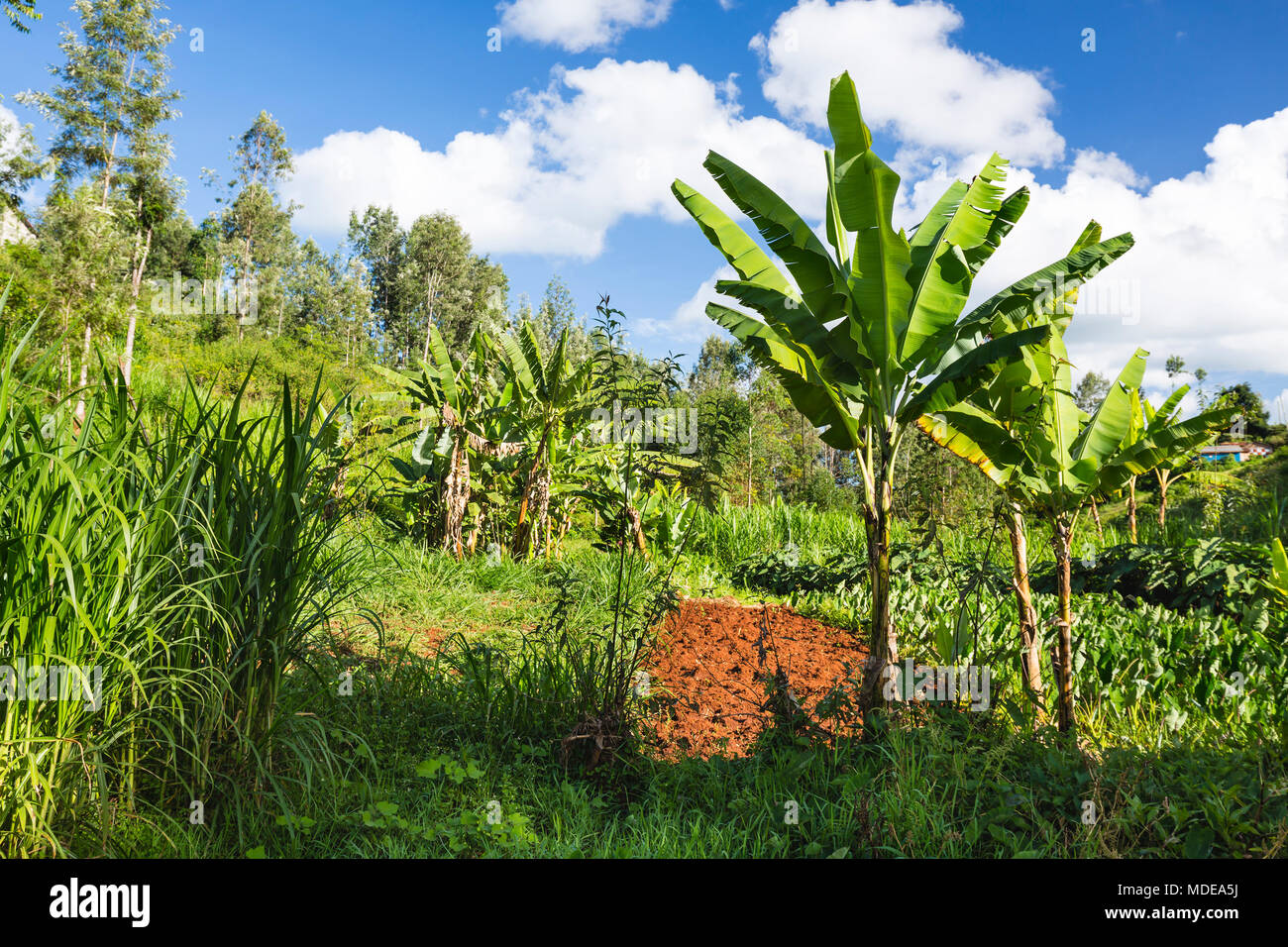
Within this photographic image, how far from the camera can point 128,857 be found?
2129 mm

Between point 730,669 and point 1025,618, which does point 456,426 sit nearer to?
point 730,669

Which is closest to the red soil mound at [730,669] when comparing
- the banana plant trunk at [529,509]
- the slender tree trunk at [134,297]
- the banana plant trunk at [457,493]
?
the banana plant trunk at [529,509]

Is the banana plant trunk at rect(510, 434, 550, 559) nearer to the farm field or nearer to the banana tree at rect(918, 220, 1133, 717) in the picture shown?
the farm field

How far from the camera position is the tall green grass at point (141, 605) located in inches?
79.8

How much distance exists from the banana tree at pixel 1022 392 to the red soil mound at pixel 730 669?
1.13m

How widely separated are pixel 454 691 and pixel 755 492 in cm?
1525

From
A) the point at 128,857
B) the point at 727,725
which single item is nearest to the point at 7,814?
the point at 128,857

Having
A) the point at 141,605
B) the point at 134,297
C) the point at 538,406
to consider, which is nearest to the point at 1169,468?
the point at 538,406

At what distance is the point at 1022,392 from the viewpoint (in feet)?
15.3

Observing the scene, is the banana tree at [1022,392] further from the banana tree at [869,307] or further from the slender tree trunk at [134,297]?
the slender tree trunk at [134,297]

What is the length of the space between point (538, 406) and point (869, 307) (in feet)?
16.4

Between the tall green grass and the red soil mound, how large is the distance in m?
1.91

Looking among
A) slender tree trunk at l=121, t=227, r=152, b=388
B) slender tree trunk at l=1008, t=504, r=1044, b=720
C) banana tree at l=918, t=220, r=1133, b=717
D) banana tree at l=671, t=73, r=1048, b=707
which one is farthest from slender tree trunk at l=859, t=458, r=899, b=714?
slender tree trunk at l=121, t=227, r=152, b=388

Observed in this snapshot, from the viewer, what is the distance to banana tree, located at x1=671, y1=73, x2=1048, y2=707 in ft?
13.4
